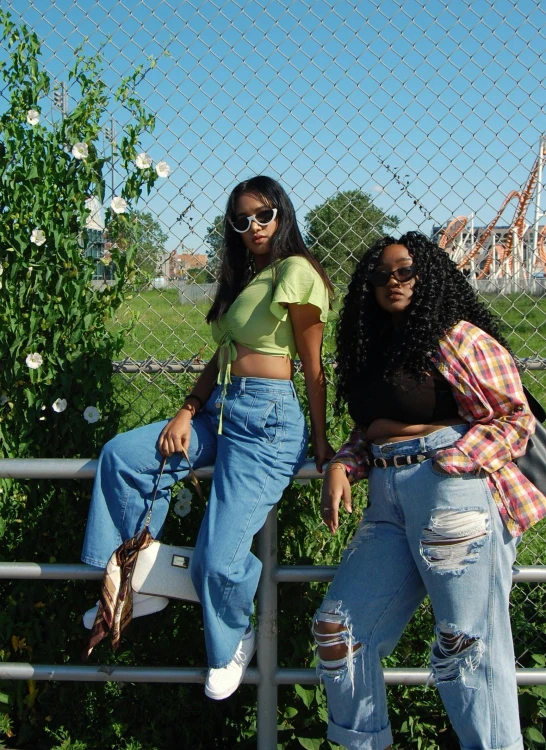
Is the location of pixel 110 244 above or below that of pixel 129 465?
above

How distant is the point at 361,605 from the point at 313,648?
66 centimetres

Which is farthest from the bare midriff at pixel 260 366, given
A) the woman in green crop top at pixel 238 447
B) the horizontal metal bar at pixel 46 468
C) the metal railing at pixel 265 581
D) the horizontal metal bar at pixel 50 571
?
the horizontal metal bar at pixel 50 571

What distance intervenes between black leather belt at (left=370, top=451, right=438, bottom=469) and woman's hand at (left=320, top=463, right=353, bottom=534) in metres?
0.11

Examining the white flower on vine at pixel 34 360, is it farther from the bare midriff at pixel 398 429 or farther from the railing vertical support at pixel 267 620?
the bare midriff at pixel 398 429

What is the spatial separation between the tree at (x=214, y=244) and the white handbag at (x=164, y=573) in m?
1.05

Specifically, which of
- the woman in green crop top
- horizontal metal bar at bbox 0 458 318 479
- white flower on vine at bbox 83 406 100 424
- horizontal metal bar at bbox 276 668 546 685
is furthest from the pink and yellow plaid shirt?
white flower on vine at bbox 83 406 100 424

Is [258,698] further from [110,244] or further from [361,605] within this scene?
[110,244]

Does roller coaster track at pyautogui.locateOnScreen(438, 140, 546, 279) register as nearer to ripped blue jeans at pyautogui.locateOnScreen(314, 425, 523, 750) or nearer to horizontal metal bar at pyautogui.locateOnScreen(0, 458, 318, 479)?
ripped blue jeans at pyautogui.locateOnScreen(314, 425, 523, 750)

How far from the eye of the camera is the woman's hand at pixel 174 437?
2.47 meters

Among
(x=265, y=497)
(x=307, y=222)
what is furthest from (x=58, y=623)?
(x=307, y=222)

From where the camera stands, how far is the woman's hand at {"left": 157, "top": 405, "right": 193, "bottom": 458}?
247 centimetres

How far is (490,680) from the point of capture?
213 centimetres

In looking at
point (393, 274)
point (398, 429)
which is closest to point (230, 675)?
point (398, 429)

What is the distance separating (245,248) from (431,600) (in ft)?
4.46
